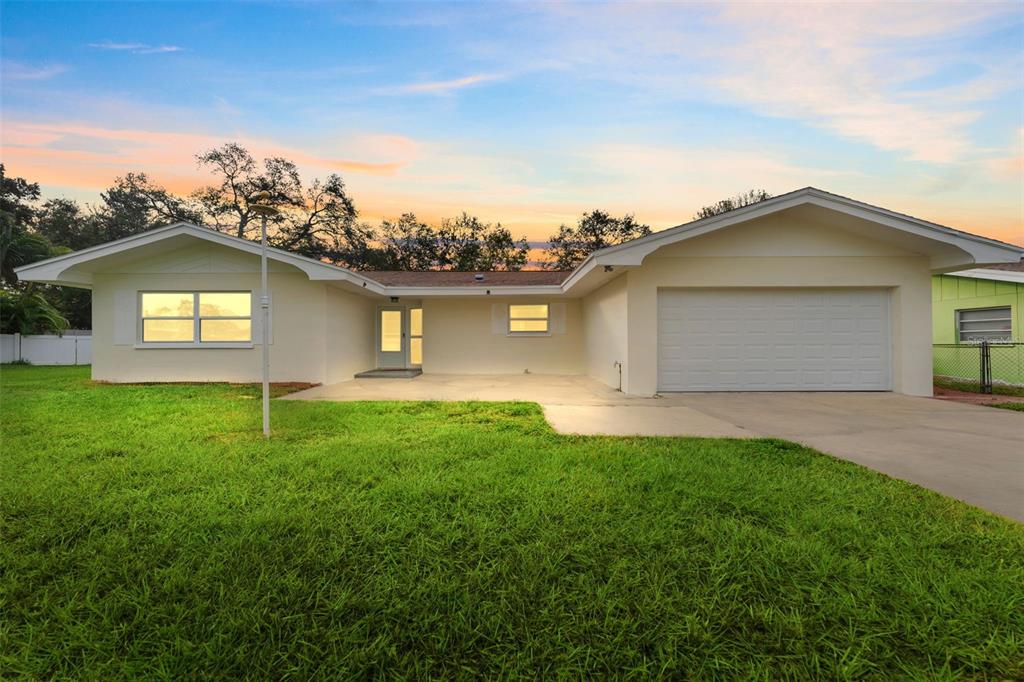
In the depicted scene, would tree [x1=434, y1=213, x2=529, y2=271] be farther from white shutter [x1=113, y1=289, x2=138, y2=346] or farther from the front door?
white shutter [x1=113, y1=289, x2=138, y2=346]

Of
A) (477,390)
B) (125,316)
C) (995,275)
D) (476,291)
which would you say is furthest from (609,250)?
(125,316)

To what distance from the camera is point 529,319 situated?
13180 millimetres

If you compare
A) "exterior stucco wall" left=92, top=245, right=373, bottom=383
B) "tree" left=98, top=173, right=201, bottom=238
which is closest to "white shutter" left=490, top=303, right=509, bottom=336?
"exterior stucco wall" left=92, top=245, right=373, bottom=383

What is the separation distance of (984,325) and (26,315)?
105 ft

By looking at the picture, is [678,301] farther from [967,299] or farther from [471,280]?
[967,299]

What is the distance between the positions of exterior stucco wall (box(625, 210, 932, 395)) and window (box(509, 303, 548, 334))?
16.1 feet

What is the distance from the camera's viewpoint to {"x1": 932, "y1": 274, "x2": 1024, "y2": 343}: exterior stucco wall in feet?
33.7

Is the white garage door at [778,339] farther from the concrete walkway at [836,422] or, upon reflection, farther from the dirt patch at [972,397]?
the dirt patch at [972,397]

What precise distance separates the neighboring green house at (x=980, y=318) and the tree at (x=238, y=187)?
30.5 m

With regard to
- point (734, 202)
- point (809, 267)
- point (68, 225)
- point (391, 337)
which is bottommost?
point (391, 337)

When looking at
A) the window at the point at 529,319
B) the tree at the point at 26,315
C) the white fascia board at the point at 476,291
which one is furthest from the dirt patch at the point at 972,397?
the tree at the point at 26,315

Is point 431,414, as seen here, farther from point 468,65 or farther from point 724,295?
point 468,65

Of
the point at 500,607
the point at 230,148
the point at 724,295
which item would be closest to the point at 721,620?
the point at 500,607

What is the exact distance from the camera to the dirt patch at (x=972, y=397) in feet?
26.2
